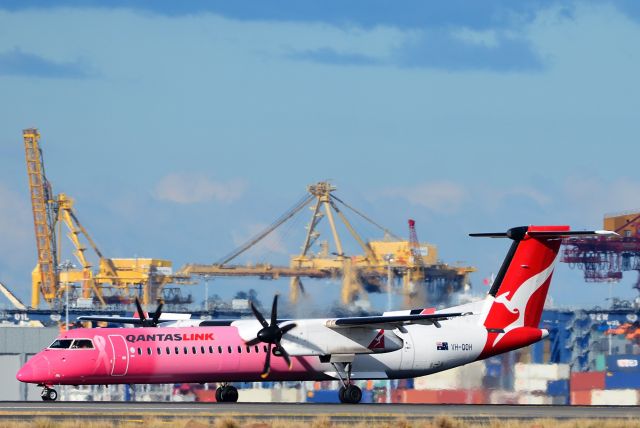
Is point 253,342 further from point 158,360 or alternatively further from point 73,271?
point 73,271

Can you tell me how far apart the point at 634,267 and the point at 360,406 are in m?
115

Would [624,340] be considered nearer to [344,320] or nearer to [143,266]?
[344,320]

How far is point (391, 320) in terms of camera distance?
154ft

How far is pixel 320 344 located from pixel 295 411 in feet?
17.2

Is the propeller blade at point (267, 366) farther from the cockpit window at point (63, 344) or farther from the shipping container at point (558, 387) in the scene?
the shipping container at point (558, 387)

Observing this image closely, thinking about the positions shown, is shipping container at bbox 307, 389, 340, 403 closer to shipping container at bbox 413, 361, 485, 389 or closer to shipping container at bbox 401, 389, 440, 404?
shipping container at bbox 401, 389, 440, 404

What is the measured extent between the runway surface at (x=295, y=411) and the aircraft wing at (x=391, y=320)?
2.92 m

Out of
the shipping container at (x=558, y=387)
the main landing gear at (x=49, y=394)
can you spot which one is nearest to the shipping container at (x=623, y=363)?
the shipping container at (x=558, y=387)

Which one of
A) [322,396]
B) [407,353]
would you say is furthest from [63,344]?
[322,396]

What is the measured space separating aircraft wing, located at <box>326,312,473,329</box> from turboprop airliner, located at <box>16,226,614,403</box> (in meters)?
0.05

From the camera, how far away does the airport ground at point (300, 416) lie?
36.4m

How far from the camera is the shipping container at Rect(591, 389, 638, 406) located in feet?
217

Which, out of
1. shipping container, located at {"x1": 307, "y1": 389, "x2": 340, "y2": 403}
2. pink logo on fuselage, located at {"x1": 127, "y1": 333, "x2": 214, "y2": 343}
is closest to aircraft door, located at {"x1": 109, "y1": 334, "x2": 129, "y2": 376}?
pink logo on fuselage, located at {"x1": 127, "y1": 333, "x2": 214, "y2": 343}

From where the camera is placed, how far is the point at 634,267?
513ft
